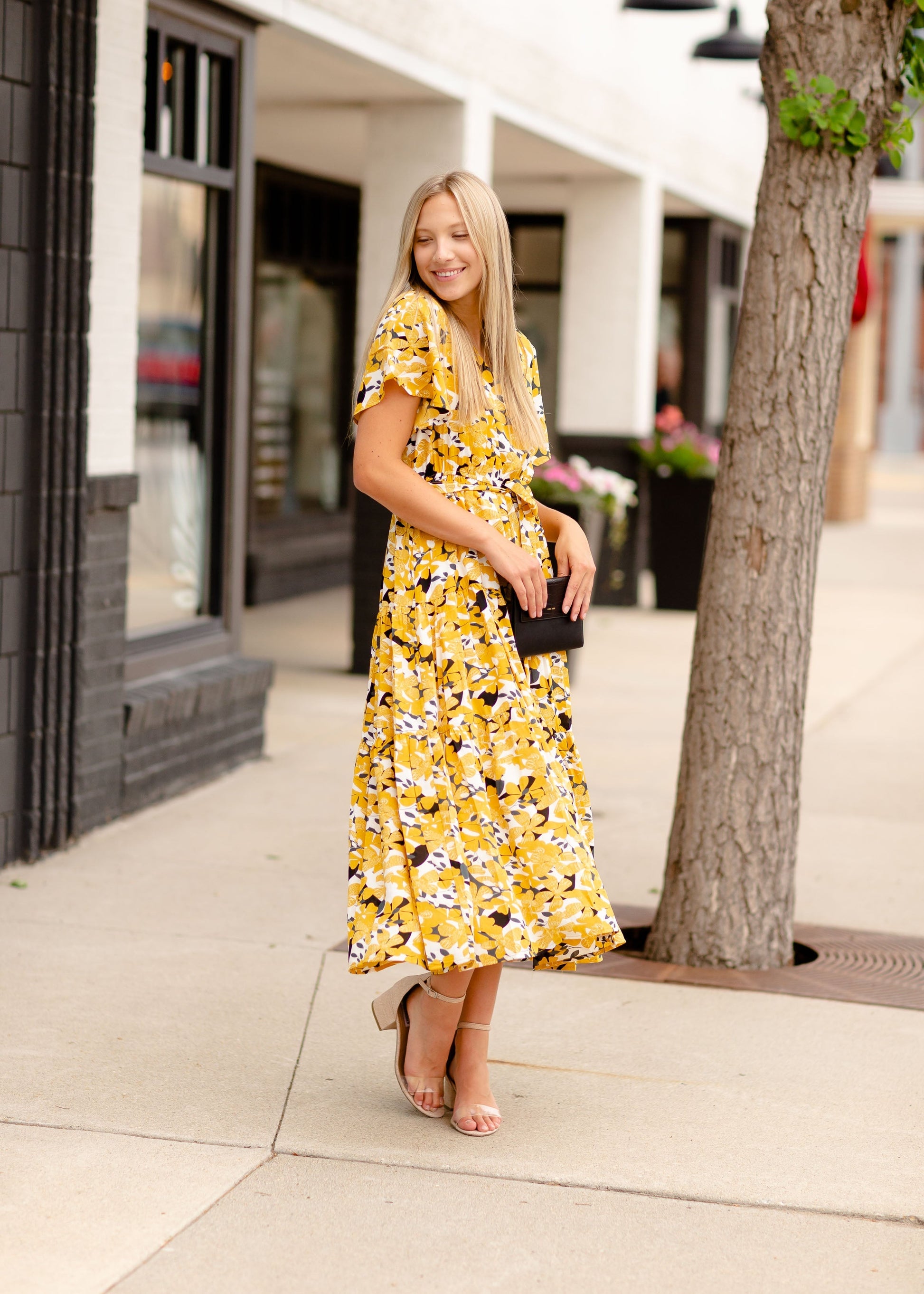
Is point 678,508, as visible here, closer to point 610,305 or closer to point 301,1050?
point 610,305

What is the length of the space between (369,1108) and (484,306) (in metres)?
1.69

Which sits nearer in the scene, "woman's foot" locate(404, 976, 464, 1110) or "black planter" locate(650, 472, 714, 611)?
"woman's foot" locate(404, 976, 464, 1110)

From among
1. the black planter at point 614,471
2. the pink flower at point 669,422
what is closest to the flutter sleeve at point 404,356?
the black planter at point 614,471

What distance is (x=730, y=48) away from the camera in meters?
11.3

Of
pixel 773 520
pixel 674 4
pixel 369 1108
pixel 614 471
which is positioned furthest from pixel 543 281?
Answer: pixel 369 1108

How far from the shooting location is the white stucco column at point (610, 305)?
531 inches

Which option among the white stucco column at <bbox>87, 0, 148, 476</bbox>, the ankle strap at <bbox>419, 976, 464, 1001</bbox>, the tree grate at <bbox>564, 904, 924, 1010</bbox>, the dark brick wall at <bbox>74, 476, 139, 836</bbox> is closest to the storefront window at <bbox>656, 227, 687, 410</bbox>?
the white stucco column at <bbox>87, 0, 148, 476</bbox>

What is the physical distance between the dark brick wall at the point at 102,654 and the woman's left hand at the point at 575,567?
8.48 feet

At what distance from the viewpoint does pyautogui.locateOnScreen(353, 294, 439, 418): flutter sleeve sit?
11.7 ft

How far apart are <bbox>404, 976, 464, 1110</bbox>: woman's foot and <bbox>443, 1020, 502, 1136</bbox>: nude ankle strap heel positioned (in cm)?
2

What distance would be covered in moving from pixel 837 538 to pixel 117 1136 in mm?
18623

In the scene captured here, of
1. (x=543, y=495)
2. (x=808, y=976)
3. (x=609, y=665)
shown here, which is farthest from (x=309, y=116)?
(x=808, y=976)

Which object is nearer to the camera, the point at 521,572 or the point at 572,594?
the point at 521,572

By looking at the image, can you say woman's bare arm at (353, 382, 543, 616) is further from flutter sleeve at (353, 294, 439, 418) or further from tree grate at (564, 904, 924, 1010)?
tree grate at (564, 904, 924, 1010)
